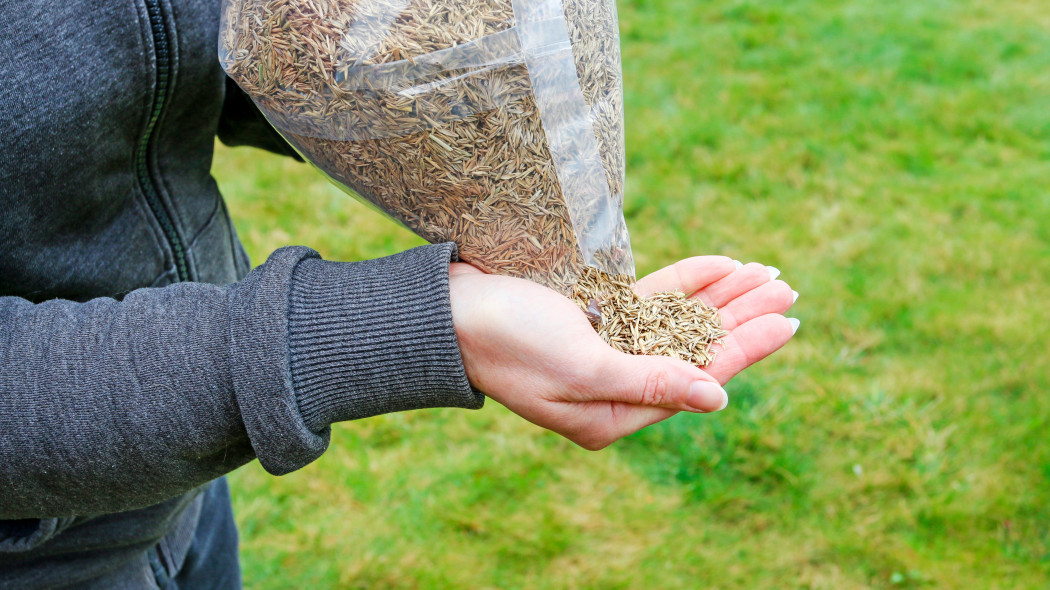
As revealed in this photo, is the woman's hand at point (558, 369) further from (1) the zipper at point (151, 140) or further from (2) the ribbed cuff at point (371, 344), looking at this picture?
(1) the zipper at point (151, 140)

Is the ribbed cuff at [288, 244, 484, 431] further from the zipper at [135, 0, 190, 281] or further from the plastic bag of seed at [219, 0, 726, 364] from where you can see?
the zipper at [135, 0, 190, 281]

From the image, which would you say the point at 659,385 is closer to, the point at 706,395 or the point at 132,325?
the point at 706,395

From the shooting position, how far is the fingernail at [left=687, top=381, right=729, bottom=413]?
0.79 meters

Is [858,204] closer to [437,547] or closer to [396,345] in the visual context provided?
[437,547]

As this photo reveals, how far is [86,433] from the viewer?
665 millimetres

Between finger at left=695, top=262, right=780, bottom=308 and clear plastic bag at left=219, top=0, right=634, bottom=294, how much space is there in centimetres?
19

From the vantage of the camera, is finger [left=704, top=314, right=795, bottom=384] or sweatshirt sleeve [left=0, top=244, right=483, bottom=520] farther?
finger [left=704, top=314, right=795, bottom=384]

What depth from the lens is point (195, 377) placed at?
2.24 ft

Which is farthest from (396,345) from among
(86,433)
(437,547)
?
(437,547)

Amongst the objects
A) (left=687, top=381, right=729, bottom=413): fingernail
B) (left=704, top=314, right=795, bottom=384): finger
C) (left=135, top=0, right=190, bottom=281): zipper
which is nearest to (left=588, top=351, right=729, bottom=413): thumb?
(left=687, top=381, right=729, bottom=413): fingernail

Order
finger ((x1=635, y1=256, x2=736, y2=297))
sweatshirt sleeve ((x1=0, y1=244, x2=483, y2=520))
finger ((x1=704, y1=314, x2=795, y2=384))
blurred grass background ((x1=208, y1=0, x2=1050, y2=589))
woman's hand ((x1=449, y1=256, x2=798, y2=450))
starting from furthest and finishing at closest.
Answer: blurred grass background ((x1=208, y1=0, x2=1050, y2=589)) < finger ((x1=635, y1=256, x2=736, y2=297)) < finger ((x1=704, y1=314, x2=795, y2=384)) < woman's hand ((x1=449, y1=256, x2=798, y2=450)) < sweatshirt sleeve ((x1=0, y1=244, x2=483, y2=520))

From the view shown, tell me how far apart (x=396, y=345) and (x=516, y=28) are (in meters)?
0.32

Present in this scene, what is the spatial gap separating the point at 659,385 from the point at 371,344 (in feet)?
0.93

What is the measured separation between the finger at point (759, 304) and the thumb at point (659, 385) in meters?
0.20
